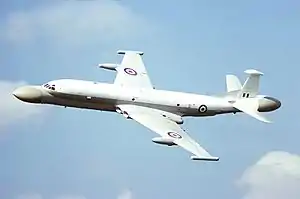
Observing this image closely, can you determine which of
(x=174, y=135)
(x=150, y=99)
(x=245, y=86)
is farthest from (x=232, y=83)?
(x=174, y=135)

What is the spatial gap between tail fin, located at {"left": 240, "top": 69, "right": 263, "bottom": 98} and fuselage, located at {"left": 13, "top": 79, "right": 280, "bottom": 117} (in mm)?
373

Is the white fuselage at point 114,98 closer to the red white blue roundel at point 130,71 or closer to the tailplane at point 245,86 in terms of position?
the tailplane at point 245,86

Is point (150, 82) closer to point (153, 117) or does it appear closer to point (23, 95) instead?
point (153, 117)

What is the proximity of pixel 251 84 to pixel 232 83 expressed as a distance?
481mm

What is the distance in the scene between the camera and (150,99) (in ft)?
76.5

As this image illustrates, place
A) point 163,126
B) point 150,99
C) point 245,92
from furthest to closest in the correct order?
1. point 245,92
2. point 150,99
3. point 163,126

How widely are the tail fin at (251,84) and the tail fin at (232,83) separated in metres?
0.16

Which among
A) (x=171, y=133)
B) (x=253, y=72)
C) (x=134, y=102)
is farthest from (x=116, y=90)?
(x=253, y=72)

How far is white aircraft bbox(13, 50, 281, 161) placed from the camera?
23078 millimetres

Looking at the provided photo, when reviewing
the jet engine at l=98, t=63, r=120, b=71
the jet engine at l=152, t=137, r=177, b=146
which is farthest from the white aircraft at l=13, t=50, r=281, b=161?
the jet engine at l=152, t=137, r=177, b=146

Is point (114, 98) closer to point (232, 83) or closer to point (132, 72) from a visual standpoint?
point (132, 72)

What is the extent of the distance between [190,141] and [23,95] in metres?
4.59

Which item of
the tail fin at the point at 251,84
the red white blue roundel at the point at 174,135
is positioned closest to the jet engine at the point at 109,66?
the tail fin at the point at 251,84

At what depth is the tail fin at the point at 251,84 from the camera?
24014mm
